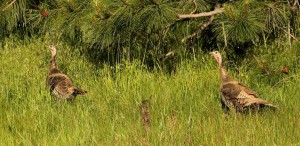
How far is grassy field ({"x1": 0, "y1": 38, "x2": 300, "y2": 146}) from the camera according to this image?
5141mm

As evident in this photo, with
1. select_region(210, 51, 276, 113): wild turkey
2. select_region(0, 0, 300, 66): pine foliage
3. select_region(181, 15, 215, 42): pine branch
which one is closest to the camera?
select_region(210, 51, 276, 113): wild turkey

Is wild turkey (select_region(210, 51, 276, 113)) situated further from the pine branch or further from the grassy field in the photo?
the pine branch

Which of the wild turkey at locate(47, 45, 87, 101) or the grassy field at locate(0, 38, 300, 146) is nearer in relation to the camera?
the grassy field at locate(0, 38, 300, 146)

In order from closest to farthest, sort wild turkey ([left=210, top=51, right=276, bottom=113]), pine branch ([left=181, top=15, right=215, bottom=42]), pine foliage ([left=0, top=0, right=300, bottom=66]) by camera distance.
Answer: wild turkey ([left=210, top=51, right=276, bottom=113]) < pine foliage ([left=0, top=0, right=300, bottom=66]) < pine branch ([left=181, top=15, right=215, bottom=42])

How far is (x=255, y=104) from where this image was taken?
6.01m

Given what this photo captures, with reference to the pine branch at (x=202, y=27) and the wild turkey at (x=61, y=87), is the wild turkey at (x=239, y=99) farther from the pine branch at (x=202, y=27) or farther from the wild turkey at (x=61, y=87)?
the wild turkey at (x=61, y=87)

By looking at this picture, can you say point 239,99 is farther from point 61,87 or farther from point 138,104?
point 61,87

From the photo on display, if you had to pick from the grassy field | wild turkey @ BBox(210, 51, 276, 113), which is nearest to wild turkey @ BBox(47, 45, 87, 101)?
the grassy field

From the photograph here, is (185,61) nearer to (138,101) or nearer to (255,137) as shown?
(138,101)

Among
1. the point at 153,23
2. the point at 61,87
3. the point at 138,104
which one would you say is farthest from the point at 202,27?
the point at 61,87

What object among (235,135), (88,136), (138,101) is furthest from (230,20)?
(88,136)

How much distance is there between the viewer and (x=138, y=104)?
6.32m

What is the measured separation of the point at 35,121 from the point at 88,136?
762 mm

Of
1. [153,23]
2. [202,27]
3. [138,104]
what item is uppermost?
[153,23]
